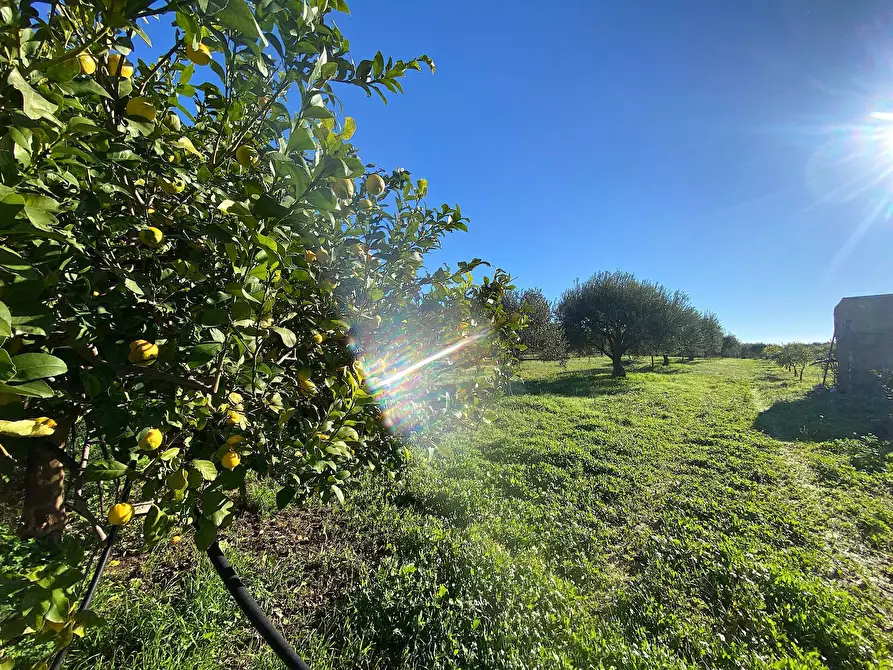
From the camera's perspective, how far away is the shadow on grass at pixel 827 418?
340 inches

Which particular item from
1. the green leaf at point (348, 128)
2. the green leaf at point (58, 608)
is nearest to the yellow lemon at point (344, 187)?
the green leaf at point (348, 128)

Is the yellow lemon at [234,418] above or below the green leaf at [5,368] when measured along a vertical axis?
below

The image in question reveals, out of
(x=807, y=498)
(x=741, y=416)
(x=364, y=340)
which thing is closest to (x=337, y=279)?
(x=364, y=340)

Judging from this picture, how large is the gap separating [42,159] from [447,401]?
75.7 inches

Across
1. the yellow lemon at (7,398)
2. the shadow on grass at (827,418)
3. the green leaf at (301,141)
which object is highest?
the green leaf at (301,141)

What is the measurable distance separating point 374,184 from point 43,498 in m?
2.33

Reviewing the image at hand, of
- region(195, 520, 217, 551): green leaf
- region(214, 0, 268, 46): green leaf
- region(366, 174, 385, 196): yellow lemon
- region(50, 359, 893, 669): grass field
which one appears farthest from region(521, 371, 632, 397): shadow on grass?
region(214, 0, 268, 46): green leaf

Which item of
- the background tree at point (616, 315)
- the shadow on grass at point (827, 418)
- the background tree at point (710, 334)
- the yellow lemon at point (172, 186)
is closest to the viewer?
the yellow lemon at point (172, 186)

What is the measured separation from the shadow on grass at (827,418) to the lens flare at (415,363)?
395 inches

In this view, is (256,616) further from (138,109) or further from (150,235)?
(138,109)

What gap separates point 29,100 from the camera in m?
0.58

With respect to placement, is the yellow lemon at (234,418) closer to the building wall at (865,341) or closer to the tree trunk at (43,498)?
the tree trunk at (43,498)

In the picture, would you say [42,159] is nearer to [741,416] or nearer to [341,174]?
[341,174]

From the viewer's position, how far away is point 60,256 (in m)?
0.86
